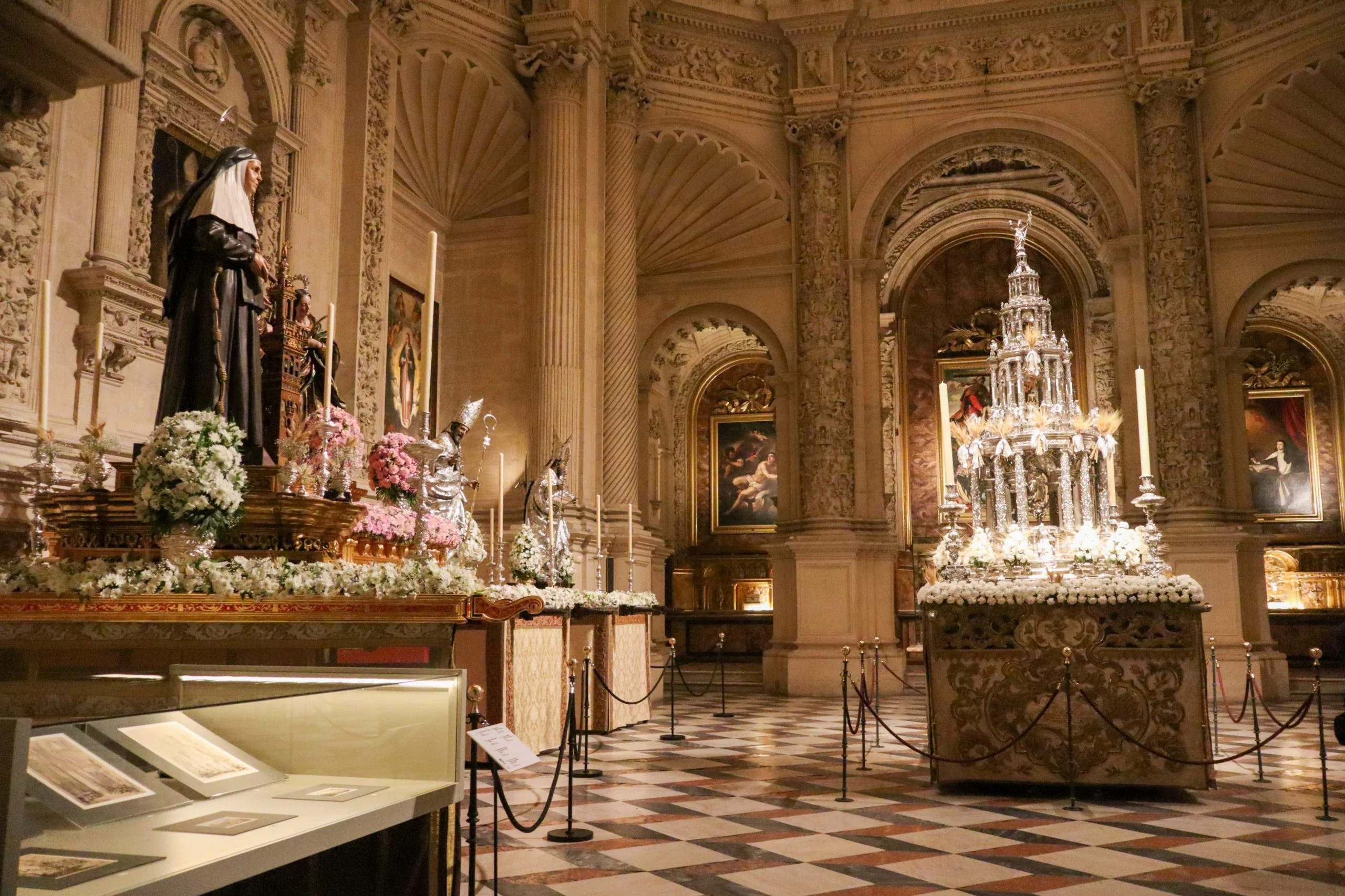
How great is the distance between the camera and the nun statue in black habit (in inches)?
235

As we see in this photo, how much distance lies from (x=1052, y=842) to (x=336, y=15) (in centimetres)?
1084

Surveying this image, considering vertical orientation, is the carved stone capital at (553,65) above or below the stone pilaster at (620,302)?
above

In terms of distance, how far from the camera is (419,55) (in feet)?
46.1

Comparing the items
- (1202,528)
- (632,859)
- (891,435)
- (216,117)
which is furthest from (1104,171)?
(632,859)

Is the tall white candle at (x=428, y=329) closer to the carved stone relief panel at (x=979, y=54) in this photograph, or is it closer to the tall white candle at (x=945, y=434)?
the carved stone relief panel at (x=979, y=54)

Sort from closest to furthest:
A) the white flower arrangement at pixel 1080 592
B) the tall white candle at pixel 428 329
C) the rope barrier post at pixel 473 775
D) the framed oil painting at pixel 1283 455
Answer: the rope barrier post at pixel 473 775 < the tall white candle at pixel 428 329 < the white flower arrangement at pixel 1080 592 < the framed oil painting at pixel 1283 455

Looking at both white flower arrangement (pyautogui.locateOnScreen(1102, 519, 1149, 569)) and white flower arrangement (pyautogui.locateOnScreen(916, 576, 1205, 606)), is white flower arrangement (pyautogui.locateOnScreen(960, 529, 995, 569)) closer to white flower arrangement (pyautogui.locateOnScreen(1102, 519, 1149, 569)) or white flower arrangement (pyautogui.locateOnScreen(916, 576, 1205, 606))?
white flower arrangement (pyautogui.locateOnScreen(1102, 519, 1149, 569))

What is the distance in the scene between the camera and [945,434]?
22359 millimetres

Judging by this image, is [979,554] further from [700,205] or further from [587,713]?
[700,205]

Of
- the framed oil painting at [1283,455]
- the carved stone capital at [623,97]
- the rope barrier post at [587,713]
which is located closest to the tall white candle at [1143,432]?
the rope barrier post at [587,713]

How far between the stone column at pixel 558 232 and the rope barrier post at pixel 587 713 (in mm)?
4211

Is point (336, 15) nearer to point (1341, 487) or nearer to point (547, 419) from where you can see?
point (547, 419)

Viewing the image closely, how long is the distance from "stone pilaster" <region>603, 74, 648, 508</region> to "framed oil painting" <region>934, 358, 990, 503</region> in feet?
28.5

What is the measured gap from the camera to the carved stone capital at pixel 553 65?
14602 millimetres
